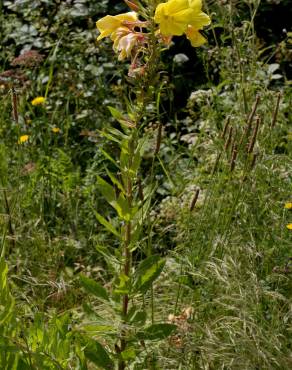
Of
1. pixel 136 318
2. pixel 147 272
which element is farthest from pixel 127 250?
pixel 136 318

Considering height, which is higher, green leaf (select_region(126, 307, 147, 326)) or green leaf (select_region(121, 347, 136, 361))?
green leaf (select_region(126, 307, 147, 326))

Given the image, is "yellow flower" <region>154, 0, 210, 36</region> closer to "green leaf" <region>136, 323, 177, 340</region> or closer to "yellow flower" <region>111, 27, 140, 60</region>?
"yellow flower" <region>111, 27, 140, 60</region>

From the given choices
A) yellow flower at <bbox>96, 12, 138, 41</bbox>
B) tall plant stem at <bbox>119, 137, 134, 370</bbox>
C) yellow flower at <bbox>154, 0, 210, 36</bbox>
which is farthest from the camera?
tall plant stem at <bbox>119, 137, 134, 370</bbox>

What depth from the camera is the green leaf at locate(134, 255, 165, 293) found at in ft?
7.31

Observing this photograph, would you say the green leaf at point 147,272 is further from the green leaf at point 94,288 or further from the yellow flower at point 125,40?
the yellow flower at point 125,40

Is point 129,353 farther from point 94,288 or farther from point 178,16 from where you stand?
point 178,16

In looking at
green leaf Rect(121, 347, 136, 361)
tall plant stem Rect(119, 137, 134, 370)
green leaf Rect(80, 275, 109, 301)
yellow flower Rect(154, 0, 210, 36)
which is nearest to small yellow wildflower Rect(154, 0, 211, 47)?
yellow flower Rect(154, 0, 210, 36)

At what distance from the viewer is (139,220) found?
7.56ft

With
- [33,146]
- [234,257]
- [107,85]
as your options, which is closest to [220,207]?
[234,257]

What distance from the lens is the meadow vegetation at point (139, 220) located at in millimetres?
2189

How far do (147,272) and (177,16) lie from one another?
735 mm

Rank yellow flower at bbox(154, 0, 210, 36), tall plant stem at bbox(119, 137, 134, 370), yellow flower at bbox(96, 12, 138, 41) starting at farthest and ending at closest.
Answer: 1. tall plant stem at bbox(119, 137, 134, 370)
2. yellow flower at bbox(96, 12, 138, 41)
3. yellow flower at bbox(154, 0, 210, 36)

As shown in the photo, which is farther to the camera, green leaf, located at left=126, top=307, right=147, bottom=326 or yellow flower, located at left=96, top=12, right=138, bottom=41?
green leaf, located at left=126, top=307, right=147, bottom=326

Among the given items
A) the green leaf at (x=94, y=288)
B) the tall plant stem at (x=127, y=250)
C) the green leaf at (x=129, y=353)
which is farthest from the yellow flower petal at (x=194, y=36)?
the green leaf at (x=129, y=353)
